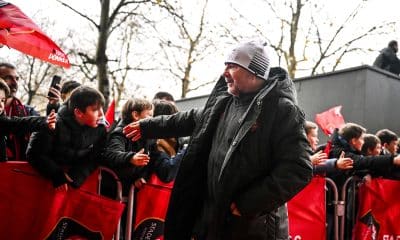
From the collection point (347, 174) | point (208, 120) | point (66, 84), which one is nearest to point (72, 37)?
point (66, 84)

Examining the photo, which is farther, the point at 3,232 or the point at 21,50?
the point at 21,50

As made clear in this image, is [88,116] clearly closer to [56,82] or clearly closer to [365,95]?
[56,82]

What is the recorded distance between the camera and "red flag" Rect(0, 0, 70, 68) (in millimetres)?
4715

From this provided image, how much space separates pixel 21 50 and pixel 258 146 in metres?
3.00

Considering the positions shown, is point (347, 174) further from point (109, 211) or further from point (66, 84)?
point (66, 84)

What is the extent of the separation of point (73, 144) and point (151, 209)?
1001 millimetres

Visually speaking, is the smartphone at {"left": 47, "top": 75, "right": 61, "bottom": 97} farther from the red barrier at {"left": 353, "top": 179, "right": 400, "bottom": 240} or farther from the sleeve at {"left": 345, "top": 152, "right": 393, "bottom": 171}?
the red barrier at {"left": 353, "top": 179, "right": 400, "bottom": 240}

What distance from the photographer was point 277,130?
3035mm

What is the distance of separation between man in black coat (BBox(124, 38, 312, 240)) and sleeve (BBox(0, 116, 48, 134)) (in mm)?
1631

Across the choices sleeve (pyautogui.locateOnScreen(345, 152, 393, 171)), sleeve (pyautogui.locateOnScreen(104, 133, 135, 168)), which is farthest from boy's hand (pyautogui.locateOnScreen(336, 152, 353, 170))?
sleeve (pyautogui.locateOnScreen(104, 133, 135, 168))

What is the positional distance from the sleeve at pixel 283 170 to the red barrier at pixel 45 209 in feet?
6.39

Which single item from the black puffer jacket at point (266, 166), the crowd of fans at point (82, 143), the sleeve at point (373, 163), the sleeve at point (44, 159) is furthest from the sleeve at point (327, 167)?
the sleeve at point (44, 159)

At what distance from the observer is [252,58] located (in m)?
3.21

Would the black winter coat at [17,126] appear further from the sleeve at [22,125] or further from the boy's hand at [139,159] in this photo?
the boy's hand at [139,159]
